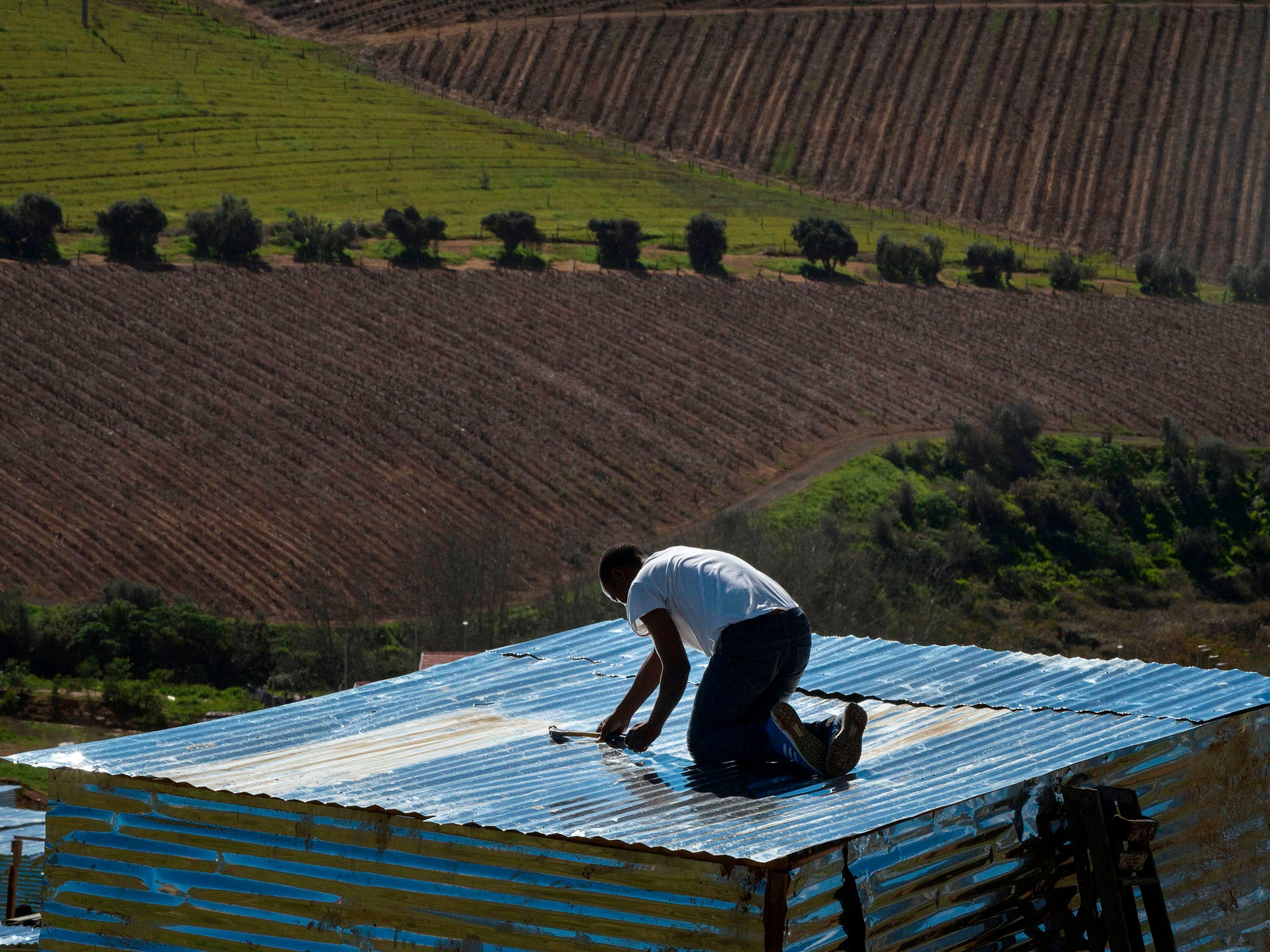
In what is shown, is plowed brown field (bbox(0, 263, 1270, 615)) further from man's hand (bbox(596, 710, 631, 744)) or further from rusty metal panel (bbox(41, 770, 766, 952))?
man's hand (bbox(596, 710, 631, 744))

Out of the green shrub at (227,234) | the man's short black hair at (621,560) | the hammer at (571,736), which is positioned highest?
the man's short black hair at (621,560)

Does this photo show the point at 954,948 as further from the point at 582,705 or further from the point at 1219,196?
the point at 1219,196

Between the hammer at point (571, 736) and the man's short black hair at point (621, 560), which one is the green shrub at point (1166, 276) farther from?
the man's short black hair at point (621, 560)

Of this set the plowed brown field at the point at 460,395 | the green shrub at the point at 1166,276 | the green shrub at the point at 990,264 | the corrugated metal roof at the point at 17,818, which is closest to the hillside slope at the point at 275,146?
the green shrub at the point at 990,264

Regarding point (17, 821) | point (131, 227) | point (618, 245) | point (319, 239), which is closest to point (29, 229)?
point (131, 227)

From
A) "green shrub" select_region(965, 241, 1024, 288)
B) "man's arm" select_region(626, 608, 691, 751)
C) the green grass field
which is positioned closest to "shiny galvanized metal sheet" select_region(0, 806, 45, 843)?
"man's arm" select_region(626, 608, 691, 751)

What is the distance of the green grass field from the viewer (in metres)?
53.0

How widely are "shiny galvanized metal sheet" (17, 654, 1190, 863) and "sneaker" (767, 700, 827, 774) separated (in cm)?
7

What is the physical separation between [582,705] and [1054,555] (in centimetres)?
2931

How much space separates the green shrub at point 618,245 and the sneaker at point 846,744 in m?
42.0

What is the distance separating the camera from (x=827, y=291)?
47.2 meters

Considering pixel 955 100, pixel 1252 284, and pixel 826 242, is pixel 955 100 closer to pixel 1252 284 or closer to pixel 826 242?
pixel 1252 284

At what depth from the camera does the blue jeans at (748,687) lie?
5891 mm

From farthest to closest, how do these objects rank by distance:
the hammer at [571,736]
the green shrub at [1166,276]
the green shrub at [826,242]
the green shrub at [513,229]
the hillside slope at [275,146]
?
the hillside slope at [275,146]
the green shrub at [1166,276]
the green shrub at [826,242]
the green shrub at [513,229]
the hammer at [571,736]
